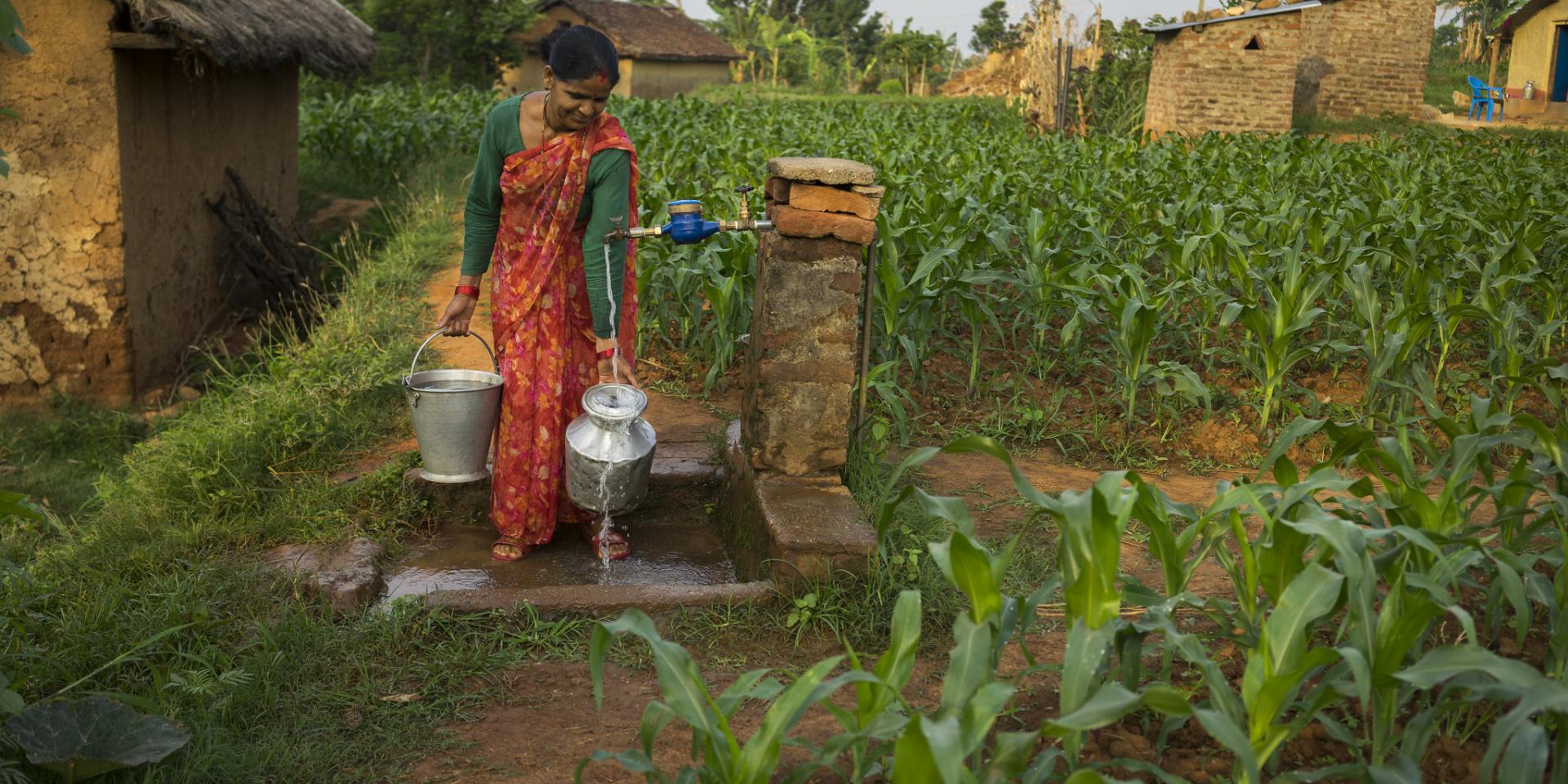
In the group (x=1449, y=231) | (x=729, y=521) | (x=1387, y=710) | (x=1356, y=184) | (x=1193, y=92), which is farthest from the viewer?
(x=1193, y=92)

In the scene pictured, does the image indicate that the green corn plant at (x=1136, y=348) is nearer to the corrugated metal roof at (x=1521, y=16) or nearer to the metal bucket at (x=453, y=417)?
the metal bucket at (x=453, y=417)

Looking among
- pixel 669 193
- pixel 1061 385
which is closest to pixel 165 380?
pixel 669 193

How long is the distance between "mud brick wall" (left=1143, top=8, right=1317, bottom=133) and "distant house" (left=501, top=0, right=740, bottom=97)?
61.1 feet

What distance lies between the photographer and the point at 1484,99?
2147 cm

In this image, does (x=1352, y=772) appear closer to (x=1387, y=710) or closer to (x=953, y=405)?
(x=1387, y=710)

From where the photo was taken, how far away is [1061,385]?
18.0 ft

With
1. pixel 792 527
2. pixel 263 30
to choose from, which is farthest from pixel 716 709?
pixel 263 30

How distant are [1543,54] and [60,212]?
24522 mm

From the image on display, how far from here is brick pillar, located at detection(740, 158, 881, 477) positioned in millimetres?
3646

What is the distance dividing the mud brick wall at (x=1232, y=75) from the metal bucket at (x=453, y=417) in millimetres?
12915

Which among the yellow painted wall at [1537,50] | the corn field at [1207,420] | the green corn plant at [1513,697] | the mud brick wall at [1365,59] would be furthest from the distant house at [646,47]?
the green corn plant at [1513,697]

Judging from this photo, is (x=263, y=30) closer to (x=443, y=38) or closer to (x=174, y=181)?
(x=174, y=181)

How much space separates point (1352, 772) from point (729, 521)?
8.07 feet

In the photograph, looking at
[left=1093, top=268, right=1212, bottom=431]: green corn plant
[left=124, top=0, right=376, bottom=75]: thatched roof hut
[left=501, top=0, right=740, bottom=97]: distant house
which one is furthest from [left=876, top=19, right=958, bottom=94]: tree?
[left=1093, top=268, right=1212, bottom=431]: green corn plant
